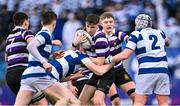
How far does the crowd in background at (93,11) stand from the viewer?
69.1 ft

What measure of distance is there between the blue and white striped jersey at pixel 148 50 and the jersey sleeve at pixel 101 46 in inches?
23.4

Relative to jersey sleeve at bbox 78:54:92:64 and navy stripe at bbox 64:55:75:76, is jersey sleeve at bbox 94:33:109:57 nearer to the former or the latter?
jersey sleeve at bbox 78:54:92:64

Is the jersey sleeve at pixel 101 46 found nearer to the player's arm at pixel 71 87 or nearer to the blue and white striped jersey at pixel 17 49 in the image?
the player's arm at pixel 71 87

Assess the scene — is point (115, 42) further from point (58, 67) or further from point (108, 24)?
point (58, 67)

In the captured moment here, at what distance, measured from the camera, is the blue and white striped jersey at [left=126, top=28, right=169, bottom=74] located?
12.5 m

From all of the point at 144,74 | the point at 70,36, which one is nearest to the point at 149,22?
the point at 144,74

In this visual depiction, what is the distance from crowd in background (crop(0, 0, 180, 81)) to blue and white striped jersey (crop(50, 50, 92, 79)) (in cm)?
835

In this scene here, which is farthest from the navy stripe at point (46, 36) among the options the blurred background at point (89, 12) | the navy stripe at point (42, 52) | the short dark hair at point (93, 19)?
the blurred background at point (89, 12)

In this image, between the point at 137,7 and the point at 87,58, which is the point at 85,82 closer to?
the point at 87,58

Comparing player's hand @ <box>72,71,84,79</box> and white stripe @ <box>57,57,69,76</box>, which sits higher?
white stripe @ <box>57,57,69,76</box>

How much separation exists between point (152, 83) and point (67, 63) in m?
1.51

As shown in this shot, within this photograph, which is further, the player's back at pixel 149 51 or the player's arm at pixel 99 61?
the player's arm at pixel 99 61

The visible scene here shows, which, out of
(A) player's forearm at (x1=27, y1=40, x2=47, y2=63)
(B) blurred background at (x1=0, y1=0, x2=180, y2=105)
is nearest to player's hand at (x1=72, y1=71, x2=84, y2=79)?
(A) player's forearm at (x1=27, y1=40, x2=47, y2=63)

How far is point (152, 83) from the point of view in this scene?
12477 mm
